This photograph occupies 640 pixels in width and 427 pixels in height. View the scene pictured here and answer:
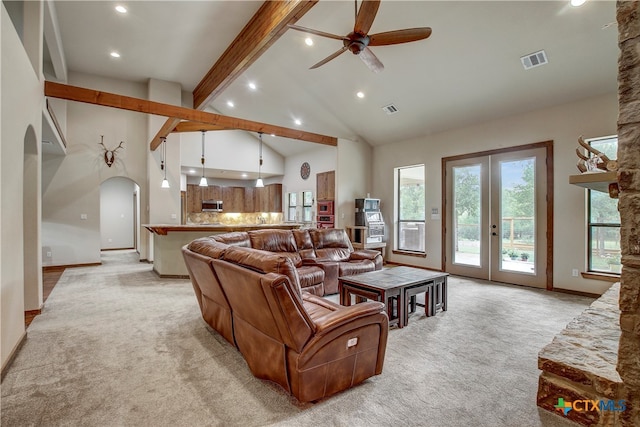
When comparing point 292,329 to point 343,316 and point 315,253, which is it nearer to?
point 343,316

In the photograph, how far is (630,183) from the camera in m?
1.24

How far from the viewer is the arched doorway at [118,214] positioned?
31.8 ft

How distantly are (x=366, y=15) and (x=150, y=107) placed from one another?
3885 mm

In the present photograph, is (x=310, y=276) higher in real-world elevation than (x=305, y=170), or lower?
lower

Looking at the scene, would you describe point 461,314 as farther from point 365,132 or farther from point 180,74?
point 180,74

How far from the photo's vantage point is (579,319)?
2.35 meters

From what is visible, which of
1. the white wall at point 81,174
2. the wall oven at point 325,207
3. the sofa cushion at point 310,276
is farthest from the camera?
the wall oven at point 325,207

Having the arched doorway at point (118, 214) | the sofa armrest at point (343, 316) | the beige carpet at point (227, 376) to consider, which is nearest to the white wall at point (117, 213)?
the arched doorway at point (118, 214)

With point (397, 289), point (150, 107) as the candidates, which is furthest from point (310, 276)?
point (150, 107)

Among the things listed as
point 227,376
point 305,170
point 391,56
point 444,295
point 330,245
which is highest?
point 391,56

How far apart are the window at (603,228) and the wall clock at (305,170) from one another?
20.1ft

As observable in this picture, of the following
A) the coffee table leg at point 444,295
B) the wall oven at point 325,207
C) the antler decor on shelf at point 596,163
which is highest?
the antler decor on shelf at point 596,163

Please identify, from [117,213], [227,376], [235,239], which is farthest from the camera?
[117,213]

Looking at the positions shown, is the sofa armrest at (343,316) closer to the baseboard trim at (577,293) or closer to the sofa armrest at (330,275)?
the sofa armrest at (330,275)
